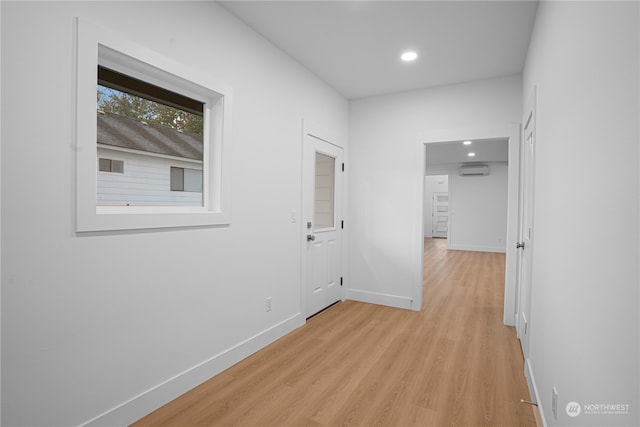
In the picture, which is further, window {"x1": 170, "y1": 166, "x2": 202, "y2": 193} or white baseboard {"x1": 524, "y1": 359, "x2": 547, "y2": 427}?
window {"x1": 170, "y1": 166, "x2": 202, "y2": 193}

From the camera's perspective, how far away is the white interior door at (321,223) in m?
3.49

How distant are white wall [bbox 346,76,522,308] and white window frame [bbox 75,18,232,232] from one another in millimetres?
2211

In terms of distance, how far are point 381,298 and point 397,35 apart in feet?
9.55

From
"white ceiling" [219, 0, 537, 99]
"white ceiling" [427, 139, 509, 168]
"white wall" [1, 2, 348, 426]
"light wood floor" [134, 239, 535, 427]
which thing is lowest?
"light wood floor" [134, 239, 535, 427]

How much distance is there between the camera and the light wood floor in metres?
1.93

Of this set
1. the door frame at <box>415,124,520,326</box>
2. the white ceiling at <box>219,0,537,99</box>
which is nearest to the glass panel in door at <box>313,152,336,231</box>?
the white ceiling at <box>219,0,537,99</box>

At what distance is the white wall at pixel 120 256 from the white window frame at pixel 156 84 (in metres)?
0.05

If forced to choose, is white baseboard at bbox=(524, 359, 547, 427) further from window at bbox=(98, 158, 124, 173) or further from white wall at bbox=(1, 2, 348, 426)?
window at bbox=(98, 158, 124, 173)

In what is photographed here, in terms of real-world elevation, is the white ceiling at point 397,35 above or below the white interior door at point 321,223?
above

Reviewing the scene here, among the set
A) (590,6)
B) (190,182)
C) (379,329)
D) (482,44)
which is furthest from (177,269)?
(482,44)

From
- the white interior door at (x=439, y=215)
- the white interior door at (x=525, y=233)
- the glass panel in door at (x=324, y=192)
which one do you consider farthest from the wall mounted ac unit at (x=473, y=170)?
the glass panel in door at (x=324, y=192)

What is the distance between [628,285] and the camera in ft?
2.75

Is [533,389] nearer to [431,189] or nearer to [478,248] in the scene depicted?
[478,248]

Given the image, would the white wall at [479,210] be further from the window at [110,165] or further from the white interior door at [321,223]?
the window at [110,165]
